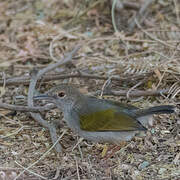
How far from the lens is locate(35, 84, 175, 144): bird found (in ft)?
14.3

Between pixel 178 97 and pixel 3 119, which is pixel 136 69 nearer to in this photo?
pixel 178 97

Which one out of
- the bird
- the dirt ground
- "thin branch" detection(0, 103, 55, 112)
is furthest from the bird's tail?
"thin branch" detection(0, 103, 55, 112)

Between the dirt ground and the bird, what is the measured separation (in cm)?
24

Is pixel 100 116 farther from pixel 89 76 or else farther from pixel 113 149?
pixel 89 76

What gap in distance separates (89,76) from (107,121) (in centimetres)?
141

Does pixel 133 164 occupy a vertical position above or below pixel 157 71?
below

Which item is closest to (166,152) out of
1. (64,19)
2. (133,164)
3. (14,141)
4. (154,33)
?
(133,164)

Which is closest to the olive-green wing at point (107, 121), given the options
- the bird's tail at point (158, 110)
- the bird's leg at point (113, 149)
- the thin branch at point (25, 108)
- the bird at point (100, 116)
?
the bird at point (100, 116)

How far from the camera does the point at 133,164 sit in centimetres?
433

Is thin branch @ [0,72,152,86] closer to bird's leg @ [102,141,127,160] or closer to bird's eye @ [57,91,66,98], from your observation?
bird's eye @ [57,91,66,98]

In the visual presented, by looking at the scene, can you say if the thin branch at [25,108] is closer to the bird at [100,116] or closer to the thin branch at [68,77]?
the bird at [100,116]

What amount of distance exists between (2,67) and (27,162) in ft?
8.31

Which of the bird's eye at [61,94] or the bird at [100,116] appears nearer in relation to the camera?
the bird at [100,116]

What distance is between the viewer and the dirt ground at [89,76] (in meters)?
4.32
